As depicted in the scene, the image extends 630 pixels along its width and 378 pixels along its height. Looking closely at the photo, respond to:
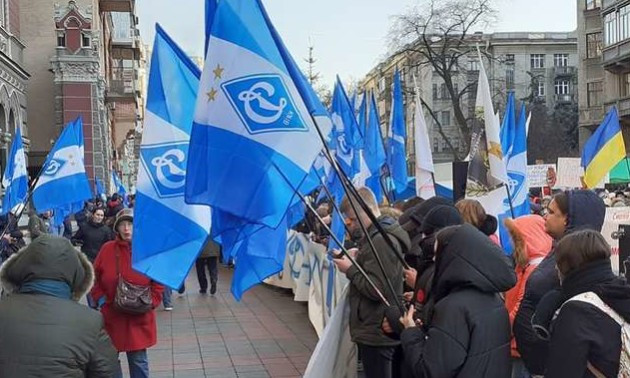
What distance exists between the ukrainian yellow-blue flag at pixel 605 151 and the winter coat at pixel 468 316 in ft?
33.5

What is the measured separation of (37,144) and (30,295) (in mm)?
29172

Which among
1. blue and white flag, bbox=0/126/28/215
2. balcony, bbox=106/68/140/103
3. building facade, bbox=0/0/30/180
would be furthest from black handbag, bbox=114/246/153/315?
balcony, bbox=106/68/140/103

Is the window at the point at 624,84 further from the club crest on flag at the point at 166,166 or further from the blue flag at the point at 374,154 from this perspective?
the club crest on flag at the point at 166,166

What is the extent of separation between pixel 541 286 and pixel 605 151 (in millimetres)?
9688

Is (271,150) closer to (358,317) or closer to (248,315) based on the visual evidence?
(358,317)

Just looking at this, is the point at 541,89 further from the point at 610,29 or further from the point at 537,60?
the point at 610,29

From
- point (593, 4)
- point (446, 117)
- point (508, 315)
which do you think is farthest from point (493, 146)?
point (446, 117)

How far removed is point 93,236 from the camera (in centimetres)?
1133

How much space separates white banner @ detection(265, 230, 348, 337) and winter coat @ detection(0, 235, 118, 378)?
3.93 meters

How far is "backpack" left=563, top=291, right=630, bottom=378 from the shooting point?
3.35 metres

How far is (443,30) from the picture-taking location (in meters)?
40.6

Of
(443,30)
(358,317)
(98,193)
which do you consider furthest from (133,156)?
(358,317)

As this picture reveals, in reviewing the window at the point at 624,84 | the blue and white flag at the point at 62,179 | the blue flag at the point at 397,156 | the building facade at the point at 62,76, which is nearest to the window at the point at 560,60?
the window at the point at 624,84

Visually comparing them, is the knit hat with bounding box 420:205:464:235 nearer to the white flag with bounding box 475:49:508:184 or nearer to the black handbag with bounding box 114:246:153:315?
the black handbag with bounding box 114:246:153:315
